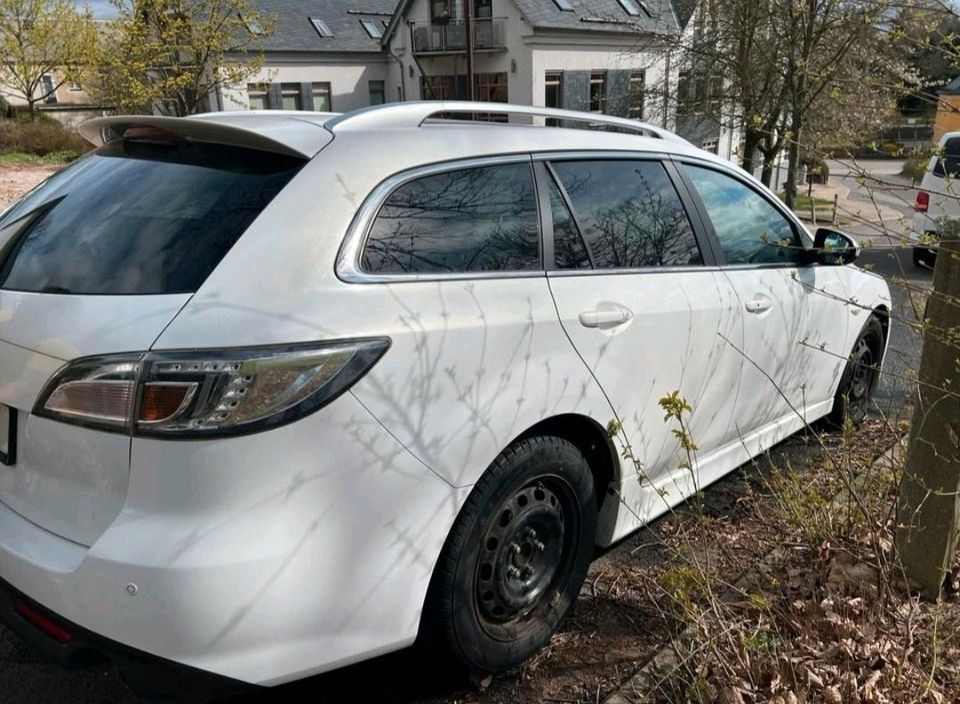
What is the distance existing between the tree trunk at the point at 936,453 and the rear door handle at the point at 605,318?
94 cm

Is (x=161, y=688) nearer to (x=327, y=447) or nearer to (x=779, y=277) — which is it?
(x=327, y=447)

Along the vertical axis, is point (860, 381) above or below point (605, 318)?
below

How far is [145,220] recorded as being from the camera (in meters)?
2.19

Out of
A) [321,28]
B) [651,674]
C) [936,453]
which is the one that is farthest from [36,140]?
[936,453]

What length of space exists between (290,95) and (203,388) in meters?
36.8

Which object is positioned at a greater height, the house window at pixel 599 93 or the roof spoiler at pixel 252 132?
the roof spoiler at pixel 252 132

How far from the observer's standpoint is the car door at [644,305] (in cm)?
270

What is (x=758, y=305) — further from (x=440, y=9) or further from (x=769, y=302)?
(x=440, y=9)

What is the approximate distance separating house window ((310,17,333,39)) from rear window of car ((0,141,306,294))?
37.4 metres

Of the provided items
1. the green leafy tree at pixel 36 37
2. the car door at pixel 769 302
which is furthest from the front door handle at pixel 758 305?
the green leafy tree at pixel 36 37

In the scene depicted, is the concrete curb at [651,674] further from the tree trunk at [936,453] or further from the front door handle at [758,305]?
the front door handle at [758,305]

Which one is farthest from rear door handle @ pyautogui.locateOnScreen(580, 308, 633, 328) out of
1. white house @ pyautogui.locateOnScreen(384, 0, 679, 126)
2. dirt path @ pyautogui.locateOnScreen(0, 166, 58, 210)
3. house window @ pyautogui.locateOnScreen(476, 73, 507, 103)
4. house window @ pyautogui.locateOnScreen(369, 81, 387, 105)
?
house window @ pyautogui.locateOnScreen(369, 81, 387, 105)

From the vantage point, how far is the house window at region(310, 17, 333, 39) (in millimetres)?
36656

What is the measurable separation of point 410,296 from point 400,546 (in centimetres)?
68
